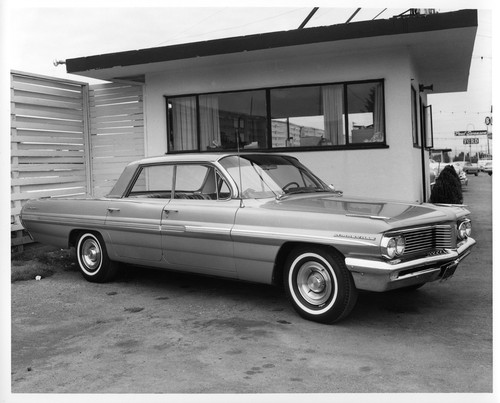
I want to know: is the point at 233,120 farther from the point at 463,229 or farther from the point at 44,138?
the point at 463,229

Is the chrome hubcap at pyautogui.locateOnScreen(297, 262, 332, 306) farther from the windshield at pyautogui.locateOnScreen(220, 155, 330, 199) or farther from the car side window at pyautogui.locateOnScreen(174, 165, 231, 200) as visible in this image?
the car side window at pyautogui.locateOnScreen(174, 165, 231, 200)

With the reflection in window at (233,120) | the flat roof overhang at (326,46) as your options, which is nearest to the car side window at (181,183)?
the flat roof overhang at (326,46)

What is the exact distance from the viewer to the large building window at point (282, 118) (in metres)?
8.69

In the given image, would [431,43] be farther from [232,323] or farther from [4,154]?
[4,154]

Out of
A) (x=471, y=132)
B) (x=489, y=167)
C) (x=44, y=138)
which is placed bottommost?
(x=489, y=167)

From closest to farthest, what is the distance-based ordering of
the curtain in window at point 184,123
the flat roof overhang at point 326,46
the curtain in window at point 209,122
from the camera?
the flat roof overhang at point 326,46, the curtain in window at point 209,122, the curtain in window at point 184,123

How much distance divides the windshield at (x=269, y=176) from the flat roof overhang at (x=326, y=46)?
2670 mm

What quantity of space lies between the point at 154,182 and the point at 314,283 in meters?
2.38

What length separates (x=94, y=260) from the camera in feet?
21.1

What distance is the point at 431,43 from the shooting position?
8.16 metres

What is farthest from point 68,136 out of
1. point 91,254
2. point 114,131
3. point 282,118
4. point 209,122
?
point 91,254

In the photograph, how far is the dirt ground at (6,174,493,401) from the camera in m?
3.64

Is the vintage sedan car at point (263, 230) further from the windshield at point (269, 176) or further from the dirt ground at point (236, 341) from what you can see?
the dirt ground at point (236, 341)
